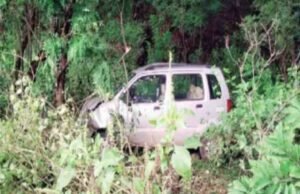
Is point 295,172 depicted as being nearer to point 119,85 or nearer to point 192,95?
point 119,85

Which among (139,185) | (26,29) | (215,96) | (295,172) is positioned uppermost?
(26,29)

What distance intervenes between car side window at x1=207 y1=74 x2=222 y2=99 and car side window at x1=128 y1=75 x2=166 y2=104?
86 cm

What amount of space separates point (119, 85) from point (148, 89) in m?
1.08

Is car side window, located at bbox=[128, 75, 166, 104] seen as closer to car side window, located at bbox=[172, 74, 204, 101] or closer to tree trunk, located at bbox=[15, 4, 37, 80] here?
car side window, located at bbox=[172, 74, 204, 101]

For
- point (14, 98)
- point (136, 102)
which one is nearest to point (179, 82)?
point (136, 102)

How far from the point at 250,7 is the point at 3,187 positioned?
12.3 m

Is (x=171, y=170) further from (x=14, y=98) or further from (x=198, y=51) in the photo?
(x=198, y=51)

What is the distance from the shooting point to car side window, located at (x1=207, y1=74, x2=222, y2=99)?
35.0ft

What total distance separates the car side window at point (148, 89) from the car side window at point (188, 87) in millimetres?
310

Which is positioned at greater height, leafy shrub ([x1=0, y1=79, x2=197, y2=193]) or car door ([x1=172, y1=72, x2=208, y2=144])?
car door ([x1=172, y1=72, x2=208, y2=144])

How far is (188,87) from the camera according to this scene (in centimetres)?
1073

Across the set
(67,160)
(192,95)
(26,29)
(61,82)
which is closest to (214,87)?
(192,95)

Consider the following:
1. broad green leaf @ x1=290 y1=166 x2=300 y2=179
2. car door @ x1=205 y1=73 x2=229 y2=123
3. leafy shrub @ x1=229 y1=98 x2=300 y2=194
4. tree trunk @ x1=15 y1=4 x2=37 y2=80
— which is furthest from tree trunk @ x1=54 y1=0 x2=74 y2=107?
broad green leaf @ x1=290 y1=166 x2=300 y2=179

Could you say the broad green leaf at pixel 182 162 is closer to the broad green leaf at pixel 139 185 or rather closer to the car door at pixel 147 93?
the broad green leaf at pixel 139 185
